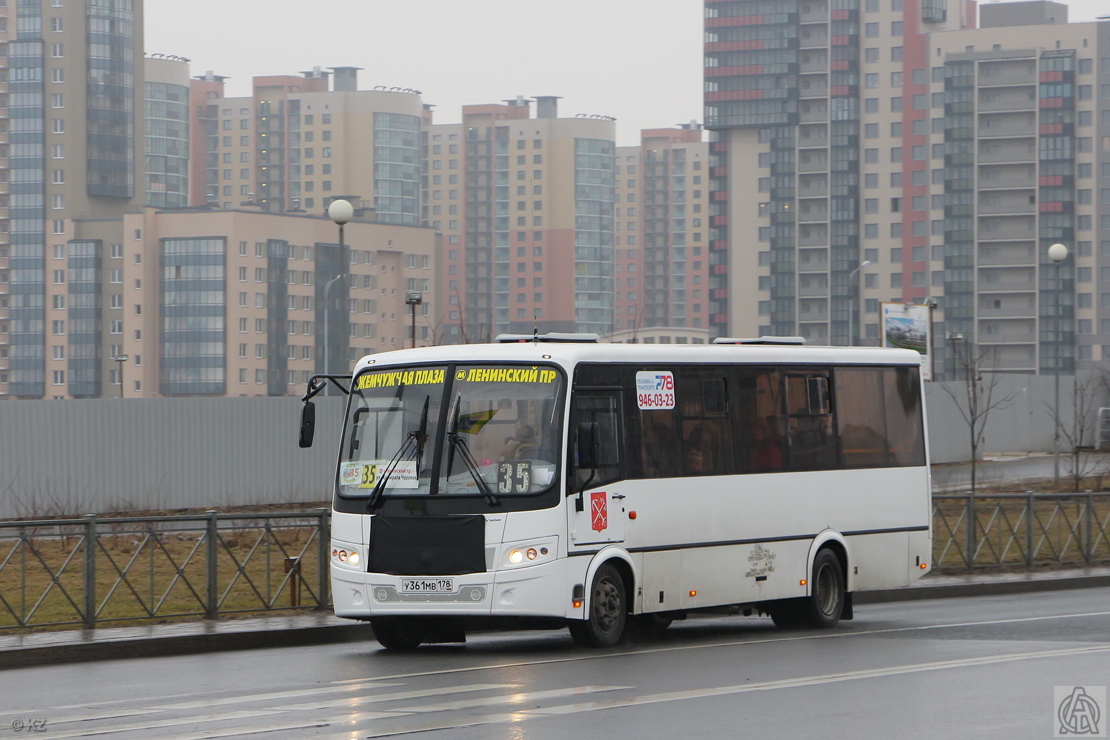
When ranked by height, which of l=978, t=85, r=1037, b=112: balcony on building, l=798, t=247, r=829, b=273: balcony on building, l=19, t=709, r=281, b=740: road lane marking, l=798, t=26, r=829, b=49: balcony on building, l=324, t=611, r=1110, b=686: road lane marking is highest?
l=798, t=26, r=829, b=49: balcony on building

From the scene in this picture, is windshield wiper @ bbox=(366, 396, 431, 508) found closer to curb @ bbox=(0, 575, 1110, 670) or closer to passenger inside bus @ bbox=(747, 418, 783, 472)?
curb @ bbox=(0, 575, 1110, 670)

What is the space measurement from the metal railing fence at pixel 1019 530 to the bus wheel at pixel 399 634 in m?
9.87

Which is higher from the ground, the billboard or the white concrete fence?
the billboard

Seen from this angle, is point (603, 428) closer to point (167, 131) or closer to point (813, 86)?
point (813, 86)

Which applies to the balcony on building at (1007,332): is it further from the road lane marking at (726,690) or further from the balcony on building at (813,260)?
the road lane marking at (726,690)

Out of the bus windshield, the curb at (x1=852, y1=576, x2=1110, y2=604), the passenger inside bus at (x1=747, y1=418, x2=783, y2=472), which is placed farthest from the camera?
the curb at (x1=852, y1=576, x2=1110, y2=604)

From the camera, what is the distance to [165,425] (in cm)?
4219

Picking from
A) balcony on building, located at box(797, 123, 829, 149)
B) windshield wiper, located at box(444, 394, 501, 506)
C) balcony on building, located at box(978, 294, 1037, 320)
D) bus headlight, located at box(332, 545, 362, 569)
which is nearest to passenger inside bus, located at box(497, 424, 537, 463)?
windshield wiper, located at box(444, 394, 501, 506)

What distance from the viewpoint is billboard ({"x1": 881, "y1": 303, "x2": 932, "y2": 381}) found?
4472cm

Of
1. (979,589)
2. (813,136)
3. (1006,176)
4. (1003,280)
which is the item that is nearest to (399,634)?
(979,589)

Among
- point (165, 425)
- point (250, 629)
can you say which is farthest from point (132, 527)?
point (165, 425)

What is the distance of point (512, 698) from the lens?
1053cm

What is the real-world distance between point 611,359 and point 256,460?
102 feet

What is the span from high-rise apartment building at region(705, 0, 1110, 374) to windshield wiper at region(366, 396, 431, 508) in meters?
A: 129
